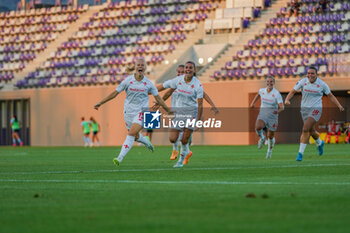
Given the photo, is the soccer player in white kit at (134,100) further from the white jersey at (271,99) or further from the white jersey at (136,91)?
the white jersey at (271,99)

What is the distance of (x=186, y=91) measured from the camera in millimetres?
16938

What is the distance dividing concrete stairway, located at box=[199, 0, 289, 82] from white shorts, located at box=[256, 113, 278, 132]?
2117 centimetres

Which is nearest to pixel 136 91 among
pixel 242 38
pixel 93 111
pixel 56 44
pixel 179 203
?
pixel 179 203

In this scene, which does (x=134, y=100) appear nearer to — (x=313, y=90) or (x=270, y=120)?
(x=313, y=90)

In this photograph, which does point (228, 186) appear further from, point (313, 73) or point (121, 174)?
point (313, 73)

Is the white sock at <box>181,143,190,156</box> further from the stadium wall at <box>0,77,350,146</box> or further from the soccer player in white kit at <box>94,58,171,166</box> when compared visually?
the stadium wall at <box>0,77,350,146</box>

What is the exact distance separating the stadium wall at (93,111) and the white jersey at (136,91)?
24.5 metres

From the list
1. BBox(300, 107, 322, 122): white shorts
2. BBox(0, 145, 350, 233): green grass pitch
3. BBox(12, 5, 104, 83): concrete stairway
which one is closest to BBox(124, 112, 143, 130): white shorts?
BBox(0, 145, 350, 233): green grass pitch

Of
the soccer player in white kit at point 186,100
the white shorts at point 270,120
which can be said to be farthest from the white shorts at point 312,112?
the soccer player in white kit at point 186,100

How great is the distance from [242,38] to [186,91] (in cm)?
2967

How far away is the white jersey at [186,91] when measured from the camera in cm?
1686

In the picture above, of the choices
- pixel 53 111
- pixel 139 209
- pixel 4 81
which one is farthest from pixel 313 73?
pixel 4 81

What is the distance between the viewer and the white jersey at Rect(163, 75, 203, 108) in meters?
16.9

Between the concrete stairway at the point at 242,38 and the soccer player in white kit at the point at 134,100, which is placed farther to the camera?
the concrete stairway at the point at 242,38
